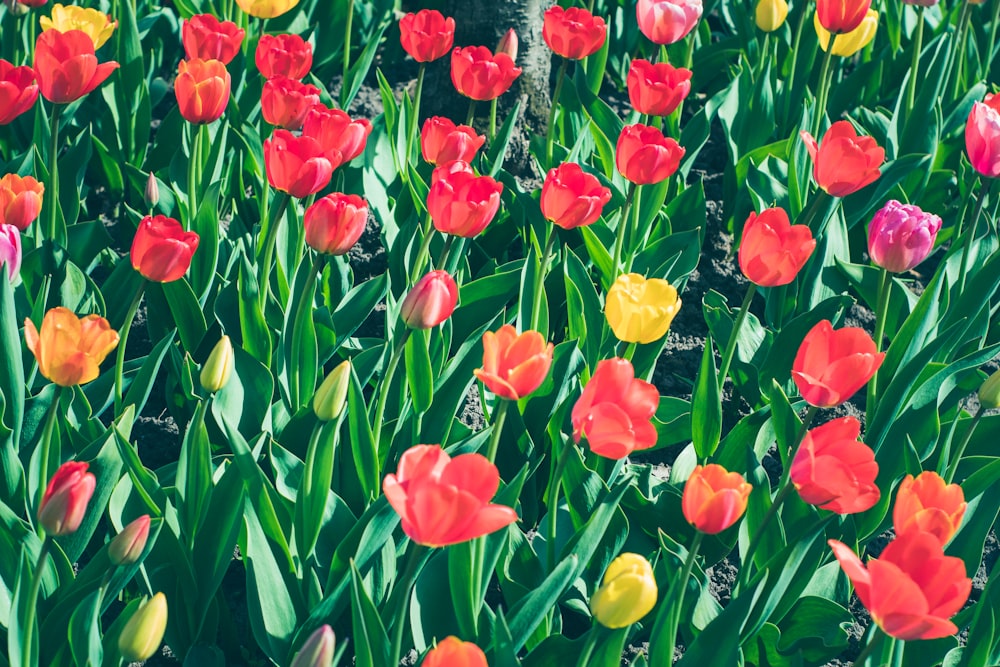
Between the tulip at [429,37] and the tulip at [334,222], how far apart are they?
81 centimetres

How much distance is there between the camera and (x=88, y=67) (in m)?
1.91

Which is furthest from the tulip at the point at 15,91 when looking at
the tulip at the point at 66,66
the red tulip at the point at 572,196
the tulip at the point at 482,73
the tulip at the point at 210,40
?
the red tulip at the point at 572,196

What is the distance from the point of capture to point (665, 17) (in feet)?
8.01

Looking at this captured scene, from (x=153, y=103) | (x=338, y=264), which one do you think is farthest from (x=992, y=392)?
(x=153, y=103)

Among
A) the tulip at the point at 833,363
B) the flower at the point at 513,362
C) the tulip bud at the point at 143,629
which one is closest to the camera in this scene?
the tulip bud at the point at 143,629

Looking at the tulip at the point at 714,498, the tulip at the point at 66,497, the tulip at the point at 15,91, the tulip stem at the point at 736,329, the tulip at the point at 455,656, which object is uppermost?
the tulip at the point at 455,656

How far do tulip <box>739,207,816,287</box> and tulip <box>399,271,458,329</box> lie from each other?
0.52 meters

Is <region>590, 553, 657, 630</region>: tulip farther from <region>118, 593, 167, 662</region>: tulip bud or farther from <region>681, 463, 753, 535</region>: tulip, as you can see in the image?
<region>118, 593, 167, 662</region>: tulip bud

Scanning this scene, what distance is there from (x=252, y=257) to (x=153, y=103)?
92cm

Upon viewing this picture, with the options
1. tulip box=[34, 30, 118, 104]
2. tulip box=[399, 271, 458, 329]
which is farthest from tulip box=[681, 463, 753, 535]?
tulip box=[34, 30, 118, 104]

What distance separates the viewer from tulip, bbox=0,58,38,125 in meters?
1.82

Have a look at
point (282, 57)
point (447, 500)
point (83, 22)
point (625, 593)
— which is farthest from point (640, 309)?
point (83, 22)

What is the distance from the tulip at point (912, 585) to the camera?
1.08 meters

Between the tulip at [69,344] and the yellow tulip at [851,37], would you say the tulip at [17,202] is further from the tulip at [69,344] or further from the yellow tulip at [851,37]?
the yellow tulip at [851,37]
